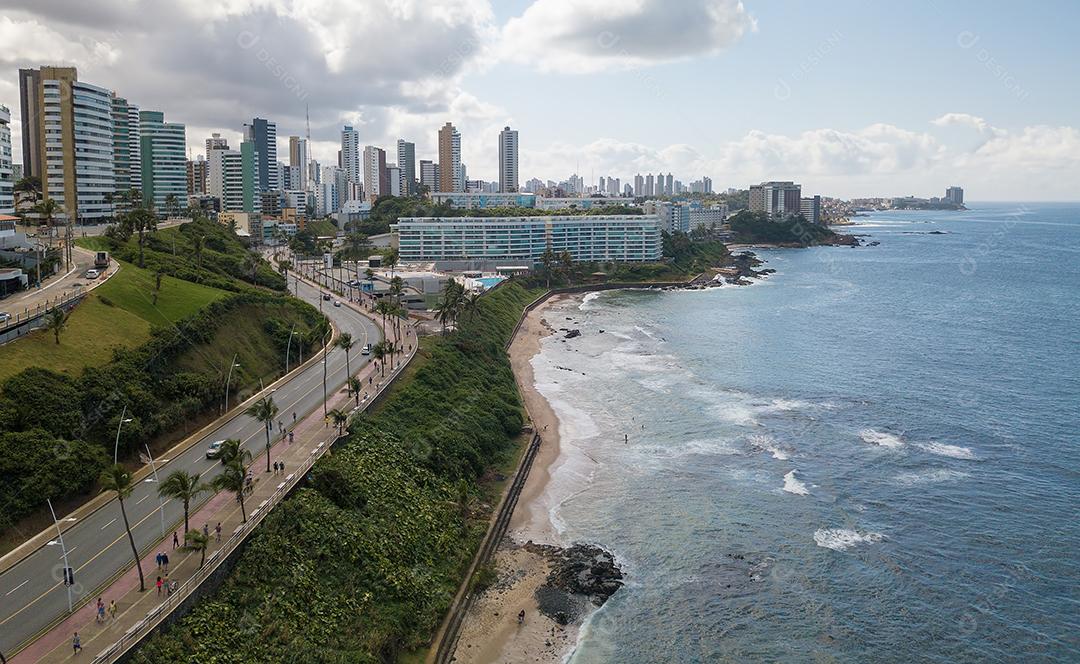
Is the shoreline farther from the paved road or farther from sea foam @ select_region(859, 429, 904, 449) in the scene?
sea foam @ select_region(859, 429, 904, 449)

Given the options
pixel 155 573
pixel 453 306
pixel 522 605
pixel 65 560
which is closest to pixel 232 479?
pixel 155 573

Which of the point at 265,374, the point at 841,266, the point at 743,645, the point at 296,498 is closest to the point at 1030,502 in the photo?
the point at 743,645

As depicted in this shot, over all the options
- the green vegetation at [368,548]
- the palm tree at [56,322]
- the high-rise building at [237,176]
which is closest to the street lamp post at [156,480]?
the green vegetation at [368,548]

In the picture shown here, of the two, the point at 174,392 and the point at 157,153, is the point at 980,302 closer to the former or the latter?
the point at 174,392

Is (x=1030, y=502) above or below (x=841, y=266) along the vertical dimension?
below

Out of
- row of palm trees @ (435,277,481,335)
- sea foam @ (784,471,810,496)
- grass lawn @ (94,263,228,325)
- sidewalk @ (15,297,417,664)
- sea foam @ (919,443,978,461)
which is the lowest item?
sea foam @ (784,471,810,496)

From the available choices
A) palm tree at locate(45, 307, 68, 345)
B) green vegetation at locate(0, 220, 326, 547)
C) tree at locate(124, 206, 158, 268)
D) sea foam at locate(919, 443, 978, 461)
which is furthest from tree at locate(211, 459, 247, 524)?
sea foam at locate(919, 443, 978, 461)
